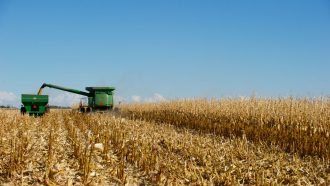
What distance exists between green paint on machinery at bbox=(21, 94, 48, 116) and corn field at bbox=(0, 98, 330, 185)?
8.09 meters

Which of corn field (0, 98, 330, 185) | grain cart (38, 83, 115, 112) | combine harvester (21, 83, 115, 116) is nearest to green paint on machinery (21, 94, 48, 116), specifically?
combine harvester (21, 83, 115, 116)

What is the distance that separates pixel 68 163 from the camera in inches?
327

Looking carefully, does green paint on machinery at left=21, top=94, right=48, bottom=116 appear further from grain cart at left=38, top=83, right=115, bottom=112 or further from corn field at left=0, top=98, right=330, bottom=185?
corn field at left=0, top=98, right=330, bottom=185

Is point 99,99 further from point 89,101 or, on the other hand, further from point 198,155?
point 198,155

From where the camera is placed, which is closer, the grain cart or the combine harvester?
the combine harvester

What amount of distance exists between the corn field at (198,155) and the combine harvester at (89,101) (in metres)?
8.14

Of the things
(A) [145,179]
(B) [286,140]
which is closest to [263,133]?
(B) [286,140]

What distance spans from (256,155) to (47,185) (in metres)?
5.87

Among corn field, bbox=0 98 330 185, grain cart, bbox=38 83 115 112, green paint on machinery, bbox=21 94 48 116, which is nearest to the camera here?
corn field, bbox=0 98 330 185

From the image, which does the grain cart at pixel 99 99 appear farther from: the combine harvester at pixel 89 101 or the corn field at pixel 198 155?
the corn field at pixel 198 155

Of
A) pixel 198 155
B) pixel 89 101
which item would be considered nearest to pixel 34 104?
pixel 89 101

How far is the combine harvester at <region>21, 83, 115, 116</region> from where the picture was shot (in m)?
23.5

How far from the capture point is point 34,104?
77.2 ft

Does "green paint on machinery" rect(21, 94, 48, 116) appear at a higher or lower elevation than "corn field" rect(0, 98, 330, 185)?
higher
